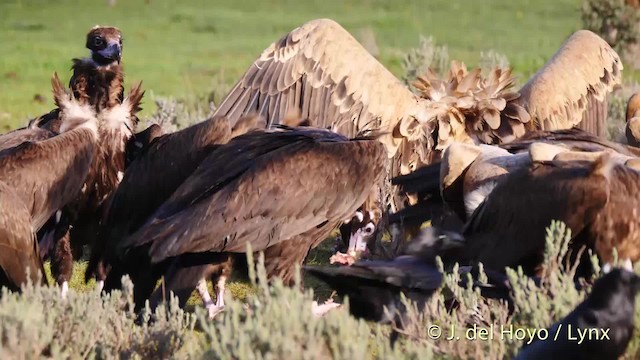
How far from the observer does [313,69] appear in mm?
8773

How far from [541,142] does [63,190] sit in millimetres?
2693

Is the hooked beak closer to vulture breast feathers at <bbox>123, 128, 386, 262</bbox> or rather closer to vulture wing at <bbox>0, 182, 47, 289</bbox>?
vulture breast feathers at <bbox>123, 128, 386, 262</bbox>

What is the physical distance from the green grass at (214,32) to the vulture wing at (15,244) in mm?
8460

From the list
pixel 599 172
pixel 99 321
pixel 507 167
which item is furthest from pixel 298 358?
pixel 507 167

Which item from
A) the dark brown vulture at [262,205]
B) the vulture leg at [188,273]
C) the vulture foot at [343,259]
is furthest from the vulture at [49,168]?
the vulture foot at [343,259]

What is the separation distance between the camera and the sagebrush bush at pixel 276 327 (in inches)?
156

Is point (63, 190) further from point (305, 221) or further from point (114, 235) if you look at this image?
point (305, 221)

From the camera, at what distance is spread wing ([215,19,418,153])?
855 cm

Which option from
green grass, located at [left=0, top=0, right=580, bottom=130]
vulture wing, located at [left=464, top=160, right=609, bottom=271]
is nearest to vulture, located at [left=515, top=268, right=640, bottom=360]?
vulture wing, located at [left=464, top=160, right=609, bottom=271]

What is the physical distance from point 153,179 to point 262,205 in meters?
1.07

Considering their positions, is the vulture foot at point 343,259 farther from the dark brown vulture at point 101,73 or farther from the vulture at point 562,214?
the vulture at point 562,214

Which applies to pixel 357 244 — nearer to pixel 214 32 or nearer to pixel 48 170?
pixel 48 170

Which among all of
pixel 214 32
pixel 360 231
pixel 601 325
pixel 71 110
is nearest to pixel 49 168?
pixel 71 110

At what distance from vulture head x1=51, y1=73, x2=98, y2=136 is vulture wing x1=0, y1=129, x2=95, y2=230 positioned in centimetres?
25
